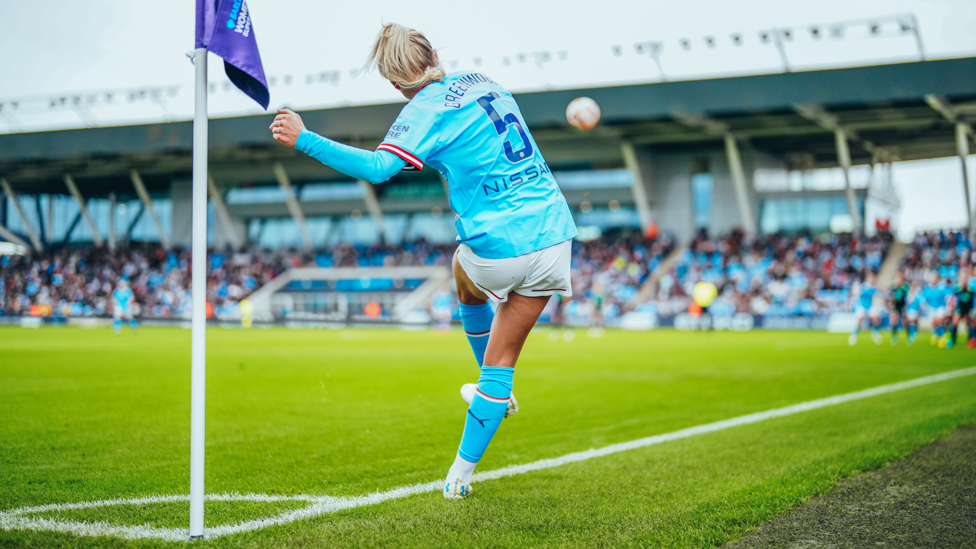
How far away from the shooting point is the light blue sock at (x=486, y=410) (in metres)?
3.42

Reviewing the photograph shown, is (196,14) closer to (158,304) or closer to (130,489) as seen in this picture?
(130,489)

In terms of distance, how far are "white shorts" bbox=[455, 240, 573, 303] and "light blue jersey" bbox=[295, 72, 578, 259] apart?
0.13ft

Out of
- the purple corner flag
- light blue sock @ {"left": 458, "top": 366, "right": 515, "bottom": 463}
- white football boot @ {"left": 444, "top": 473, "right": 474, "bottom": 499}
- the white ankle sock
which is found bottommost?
white football boot @ {"left": 444, "top": 473, "right": 474, "bottom": 499}

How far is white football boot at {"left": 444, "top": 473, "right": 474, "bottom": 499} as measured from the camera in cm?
347

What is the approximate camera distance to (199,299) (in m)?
2.82

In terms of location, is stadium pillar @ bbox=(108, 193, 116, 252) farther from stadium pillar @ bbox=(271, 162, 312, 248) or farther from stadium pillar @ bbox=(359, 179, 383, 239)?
stadium pillar @ bbox=(359, 179, 383, 239)

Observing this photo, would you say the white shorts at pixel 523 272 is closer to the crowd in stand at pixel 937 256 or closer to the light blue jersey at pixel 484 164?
the light blue jersey at pixel 484 164

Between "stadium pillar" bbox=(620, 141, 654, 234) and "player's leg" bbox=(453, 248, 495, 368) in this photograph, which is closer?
"player's leg" bbox=(453, 248, 495, 368)

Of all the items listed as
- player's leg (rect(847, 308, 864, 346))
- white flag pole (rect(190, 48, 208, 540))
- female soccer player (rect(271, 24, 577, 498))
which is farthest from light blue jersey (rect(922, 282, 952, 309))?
white flag pole (rect(190, 48, 208, 540))

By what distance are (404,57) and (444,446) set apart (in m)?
2.82

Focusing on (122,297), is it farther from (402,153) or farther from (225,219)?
(225,219)

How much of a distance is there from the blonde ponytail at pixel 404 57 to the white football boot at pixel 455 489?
1.84 meters

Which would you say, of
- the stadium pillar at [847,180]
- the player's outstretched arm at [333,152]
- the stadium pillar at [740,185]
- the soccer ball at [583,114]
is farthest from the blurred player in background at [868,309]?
the player's outstretched arm at [333,152]

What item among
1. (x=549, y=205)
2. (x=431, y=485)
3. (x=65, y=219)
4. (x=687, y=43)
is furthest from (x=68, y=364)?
(x=65, y=219)
